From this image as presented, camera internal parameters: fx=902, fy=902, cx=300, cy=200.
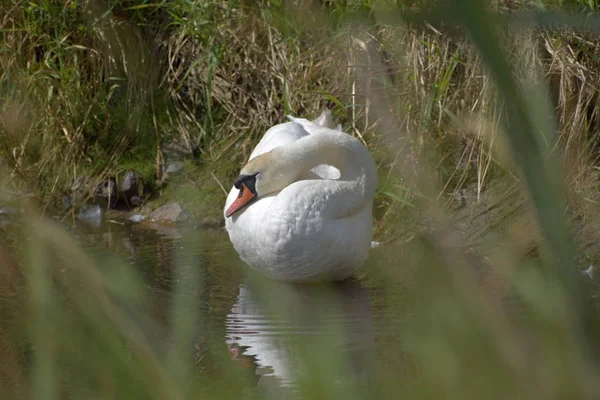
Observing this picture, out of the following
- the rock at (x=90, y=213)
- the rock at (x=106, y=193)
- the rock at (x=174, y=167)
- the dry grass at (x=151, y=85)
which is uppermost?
the dry grass at (x=151, y=85)

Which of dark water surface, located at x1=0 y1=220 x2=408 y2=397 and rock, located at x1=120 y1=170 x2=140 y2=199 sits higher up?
dark water surface, located at x1=0 y1=220 x2=408 y2=397

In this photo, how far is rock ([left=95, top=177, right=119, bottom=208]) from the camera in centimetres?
615

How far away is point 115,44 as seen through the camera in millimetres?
6402

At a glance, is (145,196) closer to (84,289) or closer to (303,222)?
(303,222)

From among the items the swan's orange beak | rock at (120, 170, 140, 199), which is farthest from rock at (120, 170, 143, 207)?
the swan's orange beak

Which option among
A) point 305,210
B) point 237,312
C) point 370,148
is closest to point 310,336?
point 237,312

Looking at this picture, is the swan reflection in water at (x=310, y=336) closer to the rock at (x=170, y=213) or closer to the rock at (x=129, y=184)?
the rock at (x=170, y=213)

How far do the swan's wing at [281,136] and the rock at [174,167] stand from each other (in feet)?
4.84

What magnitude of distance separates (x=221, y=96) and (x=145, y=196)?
35.6 inches

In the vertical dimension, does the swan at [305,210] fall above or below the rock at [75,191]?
above

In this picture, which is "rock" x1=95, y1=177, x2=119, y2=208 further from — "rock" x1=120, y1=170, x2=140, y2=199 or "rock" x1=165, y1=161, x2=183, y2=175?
"rock" x1=165, y1=161, x2=183, y2=175

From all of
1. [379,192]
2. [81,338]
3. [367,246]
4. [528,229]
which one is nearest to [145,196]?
[379,192]

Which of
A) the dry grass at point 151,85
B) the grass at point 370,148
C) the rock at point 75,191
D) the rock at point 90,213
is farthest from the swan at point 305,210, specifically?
the rock at point 75,191

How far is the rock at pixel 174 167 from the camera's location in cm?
629
